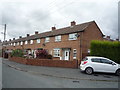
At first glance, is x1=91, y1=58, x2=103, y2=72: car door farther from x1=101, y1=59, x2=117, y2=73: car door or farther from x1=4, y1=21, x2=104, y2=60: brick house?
x1=4, y1=21, x2=104, y2=60: brick house

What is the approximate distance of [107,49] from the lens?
14.9m

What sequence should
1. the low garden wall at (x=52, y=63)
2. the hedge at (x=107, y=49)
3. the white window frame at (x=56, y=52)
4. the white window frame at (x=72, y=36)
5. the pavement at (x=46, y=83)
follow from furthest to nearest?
1. the white window frame at (x=56, y=52)
2. the white window frame at (x=72, y=36)
3. the low garden wall at (x=52, y=63)
4. the hedge at (x=107, y=49)
5. the pavement at (x=46, y=83)

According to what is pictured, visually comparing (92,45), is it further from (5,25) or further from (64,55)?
(5,25)

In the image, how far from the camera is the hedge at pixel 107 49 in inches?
573

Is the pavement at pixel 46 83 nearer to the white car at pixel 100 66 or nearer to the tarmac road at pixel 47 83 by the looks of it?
the tarmac road at pixel 47 83

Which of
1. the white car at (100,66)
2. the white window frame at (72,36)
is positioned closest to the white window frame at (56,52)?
the white window frame at (72,36)

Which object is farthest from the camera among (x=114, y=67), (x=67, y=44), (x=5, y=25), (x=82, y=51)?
(x=5, y=25)

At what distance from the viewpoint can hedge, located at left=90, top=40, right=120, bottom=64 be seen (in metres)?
14.6

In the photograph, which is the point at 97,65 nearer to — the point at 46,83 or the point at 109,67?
the point at 109,67

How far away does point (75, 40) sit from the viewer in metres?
20.5

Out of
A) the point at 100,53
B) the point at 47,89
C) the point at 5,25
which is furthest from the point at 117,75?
the point at 5,25

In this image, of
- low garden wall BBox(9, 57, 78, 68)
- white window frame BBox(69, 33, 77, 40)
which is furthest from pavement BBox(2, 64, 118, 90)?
white window frame BBox(69, 33, 77, 40)

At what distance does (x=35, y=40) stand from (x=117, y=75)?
79.1 feet

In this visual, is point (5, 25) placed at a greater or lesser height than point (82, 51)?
greater
